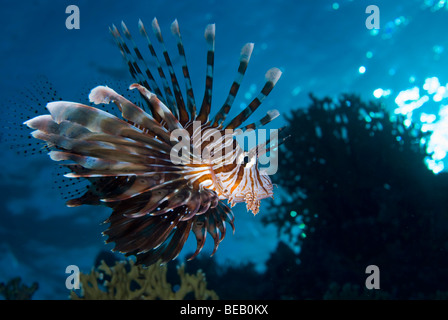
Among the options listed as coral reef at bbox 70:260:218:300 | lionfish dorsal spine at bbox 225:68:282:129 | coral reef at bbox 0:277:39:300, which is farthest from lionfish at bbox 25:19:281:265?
coral reef at bbox 0:277:39:300

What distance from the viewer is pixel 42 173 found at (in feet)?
52.7

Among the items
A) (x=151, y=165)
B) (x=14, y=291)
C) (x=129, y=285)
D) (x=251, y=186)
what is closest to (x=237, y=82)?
(x=251, y=186)

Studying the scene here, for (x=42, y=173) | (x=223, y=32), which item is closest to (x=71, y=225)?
(x=42, y=173)

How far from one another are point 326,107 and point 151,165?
954 centimetres

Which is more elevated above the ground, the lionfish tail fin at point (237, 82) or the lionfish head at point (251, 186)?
the lionfish tail fin at point (237, 82)

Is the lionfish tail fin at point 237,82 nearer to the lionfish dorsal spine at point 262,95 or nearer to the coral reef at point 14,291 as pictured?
the lionfish dorsal spine at point 262,95

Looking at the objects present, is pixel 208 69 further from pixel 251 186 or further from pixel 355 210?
pixel 355 210

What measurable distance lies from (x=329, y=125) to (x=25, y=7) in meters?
12.1

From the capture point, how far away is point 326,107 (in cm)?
1072

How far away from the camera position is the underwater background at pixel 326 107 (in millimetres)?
8383

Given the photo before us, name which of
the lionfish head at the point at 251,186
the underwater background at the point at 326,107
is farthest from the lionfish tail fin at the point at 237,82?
the underwater background at the point at 326,107

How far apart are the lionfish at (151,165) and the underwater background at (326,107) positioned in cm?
507

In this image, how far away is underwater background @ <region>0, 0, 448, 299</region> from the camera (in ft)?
27.5

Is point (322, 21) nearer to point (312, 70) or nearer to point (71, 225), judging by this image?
point (312, 70)
